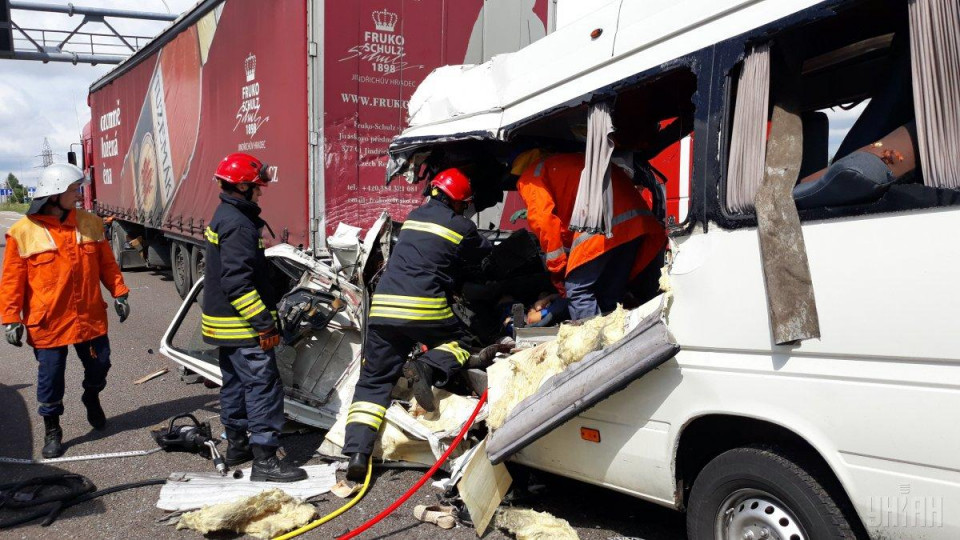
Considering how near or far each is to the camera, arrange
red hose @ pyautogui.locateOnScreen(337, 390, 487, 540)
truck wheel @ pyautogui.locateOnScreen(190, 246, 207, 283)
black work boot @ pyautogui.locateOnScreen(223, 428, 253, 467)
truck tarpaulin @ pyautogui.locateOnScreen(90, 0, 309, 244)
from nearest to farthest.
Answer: red hose @ pyautogui.locateOnScreen(337, 390, 487, 540)
black work boot @ pyautogui.locateOnScreen(223, 428, 253, 467)
truck tarpaulin @ pyautogui.locateOnScreen(90, 0, 309, 244)
truck wheel @ pyautogui.locateOnScreen(190, 246, 207, 283)

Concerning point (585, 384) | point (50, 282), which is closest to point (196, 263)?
point (50, 282)

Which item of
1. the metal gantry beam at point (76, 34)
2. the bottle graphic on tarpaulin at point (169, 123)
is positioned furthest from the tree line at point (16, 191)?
the bottle graphic on tarpaulin at point (169, 123)

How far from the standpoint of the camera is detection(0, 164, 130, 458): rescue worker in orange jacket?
4.33 m

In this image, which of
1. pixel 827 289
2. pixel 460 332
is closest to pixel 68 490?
pixel 460 332

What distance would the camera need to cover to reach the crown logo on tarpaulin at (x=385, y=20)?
6086 mm

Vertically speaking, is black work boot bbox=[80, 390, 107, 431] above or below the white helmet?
below

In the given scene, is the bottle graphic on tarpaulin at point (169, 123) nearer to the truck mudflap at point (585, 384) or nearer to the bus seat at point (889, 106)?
the truck mudflap at point (585, 384)

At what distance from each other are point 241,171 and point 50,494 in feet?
6.42

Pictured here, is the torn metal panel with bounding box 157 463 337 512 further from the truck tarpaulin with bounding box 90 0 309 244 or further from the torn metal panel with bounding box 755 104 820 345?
the truck tarpaulin with bounding box 90 0 309 244

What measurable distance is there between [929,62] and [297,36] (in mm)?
5059

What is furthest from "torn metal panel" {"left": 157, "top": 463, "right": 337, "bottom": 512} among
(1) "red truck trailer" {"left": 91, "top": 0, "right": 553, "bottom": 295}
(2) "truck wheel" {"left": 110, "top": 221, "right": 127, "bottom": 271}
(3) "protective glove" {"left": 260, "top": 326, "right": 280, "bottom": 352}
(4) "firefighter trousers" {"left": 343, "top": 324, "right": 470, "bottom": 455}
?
(2) "truck wheel" {"left": 110, "top": 221, "right": 127, "bottom": 271}

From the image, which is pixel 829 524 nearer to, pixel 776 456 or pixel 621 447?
pixel 776 456

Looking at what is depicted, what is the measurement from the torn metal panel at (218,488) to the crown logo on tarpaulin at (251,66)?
443 cm

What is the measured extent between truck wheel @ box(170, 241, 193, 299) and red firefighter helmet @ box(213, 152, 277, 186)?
6.05m
